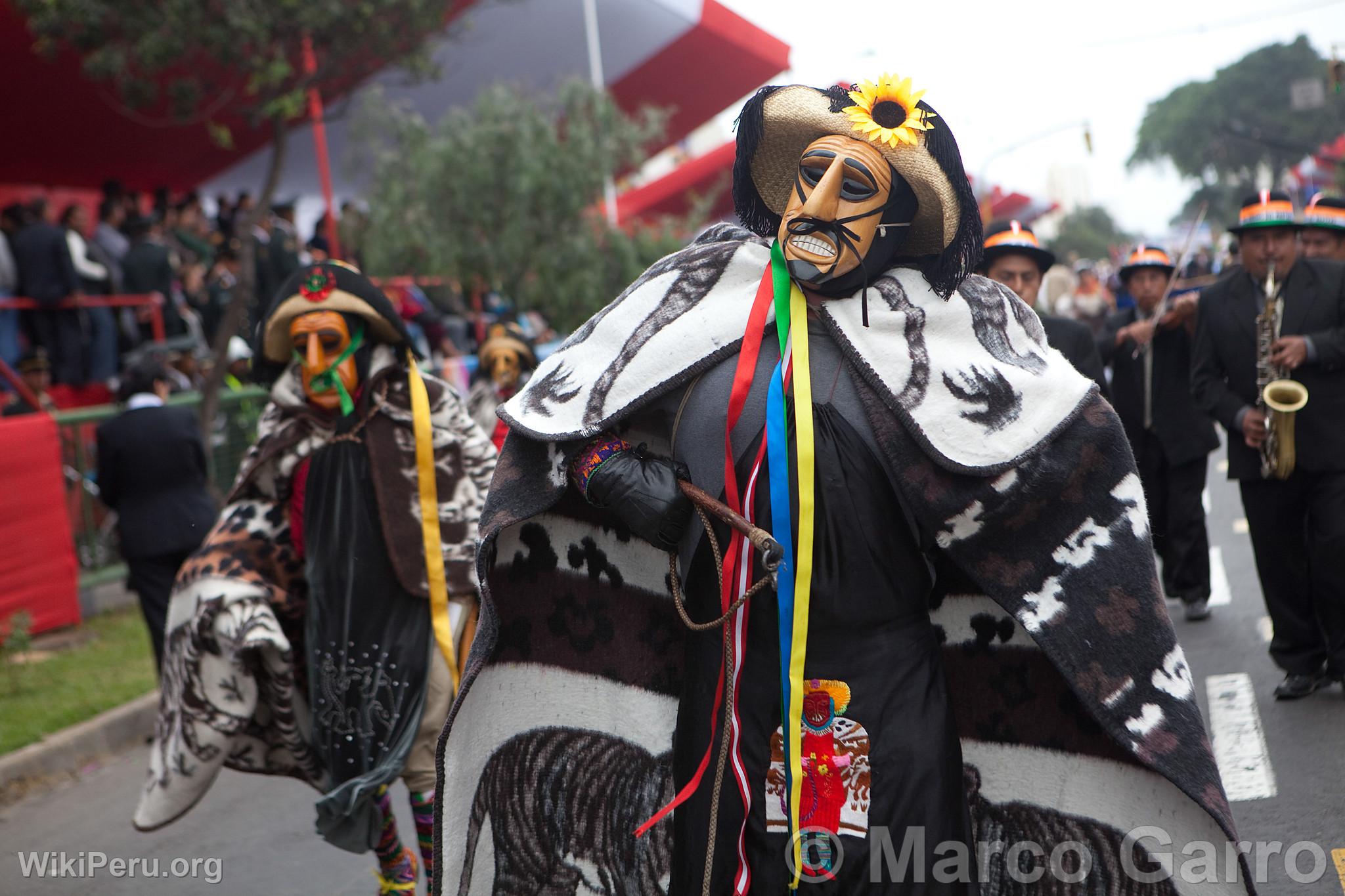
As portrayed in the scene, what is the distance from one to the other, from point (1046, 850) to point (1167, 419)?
539cm

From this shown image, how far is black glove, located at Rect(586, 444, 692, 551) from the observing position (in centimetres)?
256

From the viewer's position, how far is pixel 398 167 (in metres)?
15.6

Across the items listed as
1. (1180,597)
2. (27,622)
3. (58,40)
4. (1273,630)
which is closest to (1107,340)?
(1180,597)

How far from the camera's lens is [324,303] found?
463 cm

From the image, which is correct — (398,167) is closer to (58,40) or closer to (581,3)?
(58,40)

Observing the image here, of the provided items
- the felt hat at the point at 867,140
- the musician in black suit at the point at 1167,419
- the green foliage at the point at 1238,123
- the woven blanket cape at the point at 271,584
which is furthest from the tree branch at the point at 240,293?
the green foliage at the point at 1238,123

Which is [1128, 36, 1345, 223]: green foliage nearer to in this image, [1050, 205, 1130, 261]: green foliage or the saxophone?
[1050, 205, 1130, 261]: green foliage

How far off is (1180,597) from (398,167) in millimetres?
10956

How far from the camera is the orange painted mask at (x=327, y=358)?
4.60m

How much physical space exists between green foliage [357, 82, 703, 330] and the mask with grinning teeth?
12405 millimetres

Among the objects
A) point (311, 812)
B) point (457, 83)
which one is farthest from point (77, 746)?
point (457, 83)

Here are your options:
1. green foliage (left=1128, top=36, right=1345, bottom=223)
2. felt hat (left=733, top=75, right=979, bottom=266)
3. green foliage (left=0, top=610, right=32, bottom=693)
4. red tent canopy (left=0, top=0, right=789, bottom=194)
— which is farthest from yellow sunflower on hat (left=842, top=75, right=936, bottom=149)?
green foliage (left=1128, top=36, right=1345, bottom=223)

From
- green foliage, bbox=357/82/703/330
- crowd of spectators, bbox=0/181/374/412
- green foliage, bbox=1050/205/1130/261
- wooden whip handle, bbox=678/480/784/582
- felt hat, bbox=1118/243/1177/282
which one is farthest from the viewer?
green foliage, bbox=1050/205/1130/261

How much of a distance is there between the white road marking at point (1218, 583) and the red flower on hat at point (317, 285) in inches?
204
